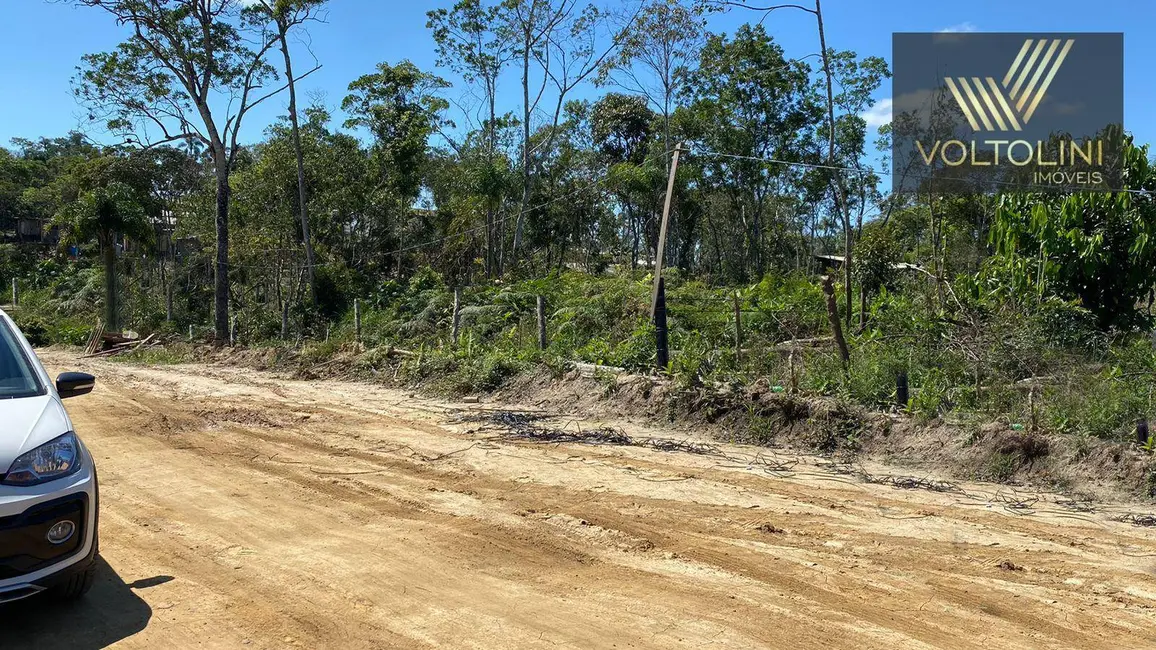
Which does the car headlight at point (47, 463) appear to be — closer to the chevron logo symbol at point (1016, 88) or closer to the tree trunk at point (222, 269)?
the chevron logo symbol at point (1016, 88)

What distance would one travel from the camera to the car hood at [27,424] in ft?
12.5

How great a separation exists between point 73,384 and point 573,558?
3.21 metres

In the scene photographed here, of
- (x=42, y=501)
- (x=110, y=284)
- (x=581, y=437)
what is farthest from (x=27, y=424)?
(x=110, y=284)

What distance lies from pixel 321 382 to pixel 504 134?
18.5 meters

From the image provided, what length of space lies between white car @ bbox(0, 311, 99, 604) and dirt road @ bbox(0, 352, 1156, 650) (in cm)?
38

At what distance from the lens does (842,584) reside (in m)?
4.85

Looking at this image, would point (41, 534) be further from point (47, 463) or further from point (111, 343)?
point (111, 343)

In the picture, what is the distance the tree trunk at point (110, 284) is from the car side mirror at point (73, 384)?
26.7 meters

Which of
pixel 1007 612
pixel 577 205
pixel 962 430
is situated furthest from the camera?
pixel 577 205

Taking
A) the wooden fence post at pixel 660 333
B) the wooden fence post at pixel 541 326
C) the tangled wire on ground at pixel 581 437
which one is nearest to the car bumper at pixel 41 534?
the tangled wire on ground at pixel 581 437

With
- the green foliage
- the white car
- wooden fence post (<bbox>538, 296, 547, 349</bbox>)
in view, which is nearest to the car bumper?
the white car

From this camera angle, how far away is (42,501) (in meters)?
3.81

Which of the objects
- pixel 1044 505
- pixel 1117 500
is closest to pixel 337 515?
pixel 1044 505

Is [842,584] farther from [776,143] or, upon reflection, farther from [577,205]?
[577,205]
